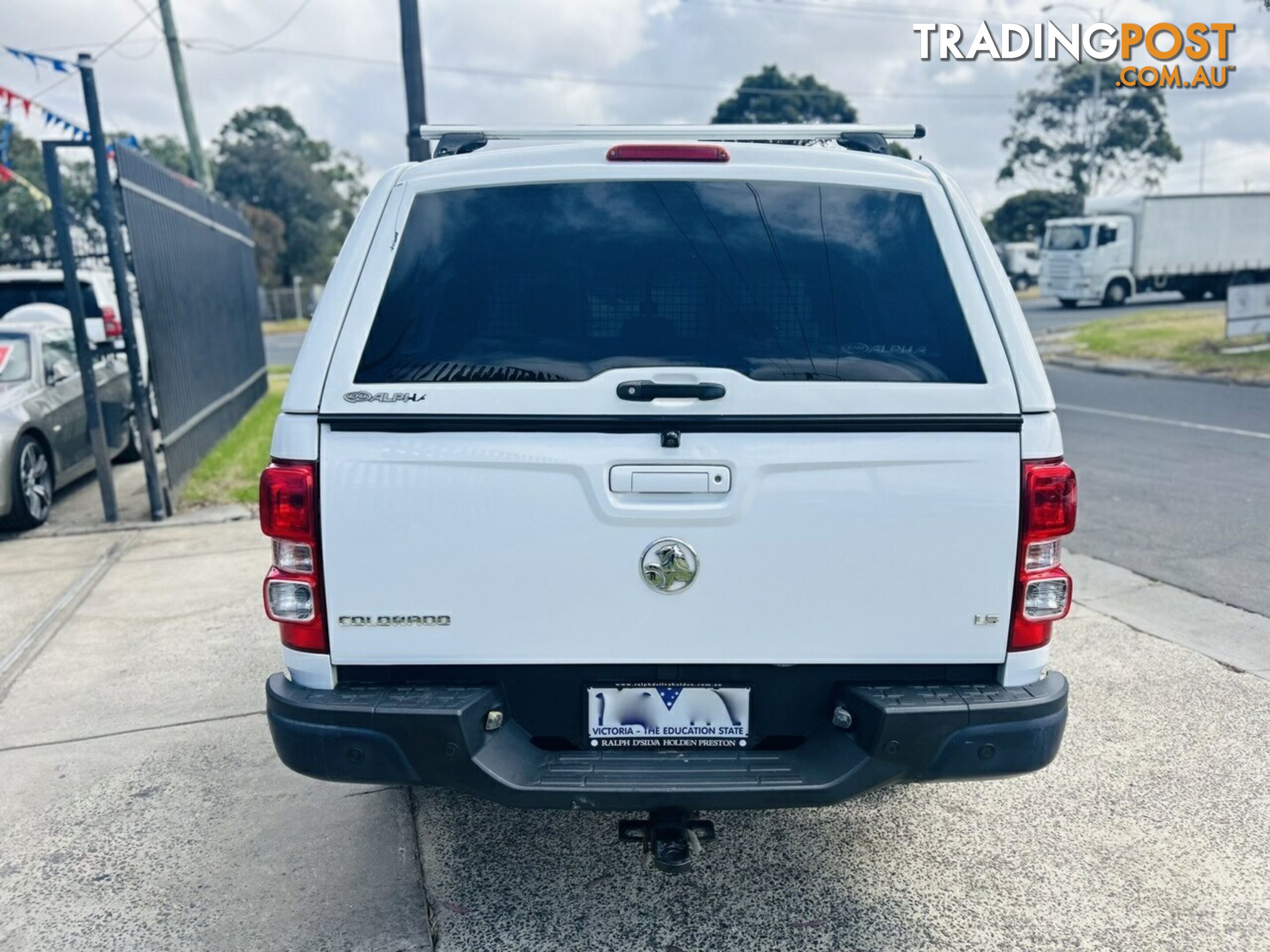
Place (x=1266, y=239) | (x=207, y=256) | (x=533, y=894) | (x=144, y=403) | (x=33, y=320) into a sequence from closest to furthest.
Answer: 1. (x=533, y=894)
2. (x=144, y=403)
3. (x=33, y=320)
4. (x=207, y=256)
5. (x=1266, y=239)

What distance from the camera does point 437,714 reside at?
2.37 m

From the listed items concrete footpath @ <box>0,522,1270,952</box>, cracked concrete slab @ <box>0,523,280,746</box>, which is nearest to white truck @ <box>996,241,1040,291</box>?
cracked concrete slab @ <box>0,523,280,746</box>

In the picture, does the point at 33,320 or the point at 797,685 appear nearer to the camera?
the point at 797,685

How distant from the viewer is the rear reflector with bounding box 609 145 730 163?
8.59 feet

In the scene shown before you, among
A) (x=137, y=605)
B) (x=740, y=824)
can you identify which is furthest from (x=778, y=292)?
(x=137, y=605)

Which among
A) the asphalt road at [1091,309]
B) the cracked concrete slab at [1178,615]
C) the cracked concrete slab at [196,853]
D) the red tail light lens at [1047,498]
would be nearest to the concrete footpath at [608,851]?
the cracked concrete slab at [196,853]

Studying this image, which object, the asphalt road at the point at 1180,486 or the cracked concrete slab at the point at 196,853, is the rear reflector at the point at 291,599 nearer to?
the cracked concrete slab at the point at 196,853

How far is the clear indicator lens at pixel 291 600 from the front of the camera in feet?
8.08

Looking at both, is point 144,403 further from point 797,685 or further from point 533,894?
point 797,685

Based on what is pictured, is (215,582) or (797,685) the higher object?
(797,685)

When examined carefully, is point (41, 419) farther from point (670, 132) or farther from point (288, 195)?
point (288, 195)

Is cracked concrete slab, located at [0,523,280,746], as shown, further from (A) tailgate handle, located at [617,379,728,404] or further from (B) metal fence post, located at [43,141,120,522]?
(A) tailgate handle, located at [617,379,728,404]

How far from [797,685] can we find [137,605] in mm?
4583

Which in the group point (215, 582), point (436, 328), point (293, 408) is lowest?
point (215, 582)
